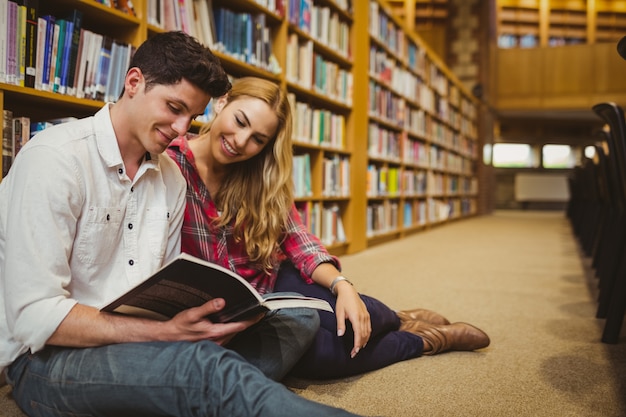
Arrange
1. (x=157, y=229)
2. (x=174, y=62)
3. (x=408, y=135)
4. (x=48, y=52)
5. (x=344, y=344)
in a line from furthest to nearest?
(x=408, y=135) < (x=48, y=52) < (x=344, y=344) < (x=157, y=229) < (x=174, y=62)

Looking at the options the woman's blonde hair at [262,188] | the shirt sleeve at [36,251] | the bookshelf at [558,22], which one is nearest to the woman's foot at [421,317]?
the woman's blonde hair at [262,188]

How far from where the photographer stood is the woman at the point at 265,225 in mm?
1445

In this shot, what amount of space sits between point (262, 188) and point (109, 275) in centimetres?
56

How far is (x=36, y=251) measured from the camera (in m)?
0.90

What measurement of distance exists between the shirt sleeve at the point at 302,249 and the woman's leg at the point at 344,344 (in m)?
0.05

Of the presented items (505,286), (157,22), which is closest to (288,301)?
(157,22)

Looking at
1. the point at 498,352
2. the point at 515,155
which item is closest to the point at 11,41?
the point at 498,352

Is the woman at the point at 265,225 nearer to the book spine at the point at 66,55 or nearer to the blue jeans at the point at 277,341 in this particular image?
the blue jeans at the point at 277,341

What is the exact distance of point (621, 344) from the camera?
1899 millimetres

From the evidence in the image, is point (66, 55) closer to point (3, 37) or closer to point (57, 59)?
point (57, 59)

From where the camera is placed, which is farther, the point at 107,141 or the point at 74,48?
the point at 74,48

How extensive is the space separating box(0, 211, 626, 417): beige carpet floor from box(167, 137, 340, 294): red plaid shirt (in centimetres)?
33

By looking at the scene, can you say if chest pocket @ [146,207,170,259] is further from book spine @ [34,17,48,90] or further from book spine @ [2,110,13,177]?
book spine @ [34,17,48,90]

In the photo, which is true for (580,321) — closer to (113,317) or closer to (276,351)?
(276,351)
